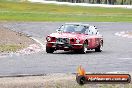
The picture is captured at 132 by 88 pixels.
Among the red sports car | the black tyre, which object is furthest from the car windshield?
the black tyre

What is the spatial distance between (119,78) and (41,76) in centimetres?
317

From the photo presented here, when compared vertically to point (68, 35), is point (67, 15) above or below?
below

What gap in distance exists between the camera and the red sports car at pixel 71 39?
81.7 ft

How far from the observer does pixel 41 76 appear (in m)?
15.0

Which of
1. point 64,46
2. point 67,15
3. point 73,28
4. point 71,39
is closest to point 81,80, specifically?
point 64,46

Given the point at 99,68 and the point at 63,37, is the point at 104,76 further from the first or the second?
Result: the point at 63,37

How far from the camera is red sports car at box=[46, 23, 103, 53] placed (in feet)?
81.7

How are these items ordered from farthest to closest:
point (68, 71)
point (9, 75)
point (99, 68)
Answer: point (99, 68) < point (68, 71) < point (9, 75)

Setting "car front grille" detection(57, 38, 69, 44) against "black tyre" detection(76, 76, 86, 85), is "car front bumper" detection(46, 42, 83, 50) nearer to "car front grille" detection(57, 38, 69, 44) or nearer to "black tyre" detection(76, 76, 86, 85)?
"car front grille" detection(57, 38, 69, 44)

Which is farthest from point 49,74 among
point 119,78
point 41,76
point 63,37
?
point 63,37

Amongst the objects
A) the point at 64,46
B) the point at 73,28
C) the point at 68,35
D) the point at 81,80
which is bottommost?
the point at 64,46

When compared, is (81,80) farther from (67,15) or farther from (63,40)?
(67,15)

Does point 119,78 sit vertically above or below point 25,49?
above

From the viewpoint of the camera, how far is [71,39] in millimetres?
24938
